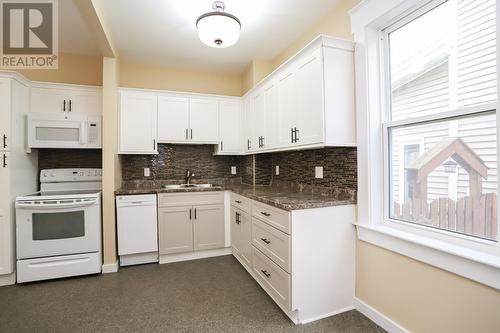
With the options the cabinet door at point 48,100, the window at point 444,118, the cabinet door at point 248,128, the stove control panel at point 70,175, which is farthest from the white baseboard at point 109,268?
the window at point 444,118

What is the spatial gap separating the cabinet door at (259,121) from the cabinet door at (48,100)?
2.31m

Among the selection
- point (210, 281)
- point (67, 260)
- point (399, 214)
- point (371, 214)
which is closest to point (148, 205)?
point (67, 260)

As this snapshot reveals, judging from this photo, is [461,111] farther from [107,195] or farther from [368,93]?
[107,195]

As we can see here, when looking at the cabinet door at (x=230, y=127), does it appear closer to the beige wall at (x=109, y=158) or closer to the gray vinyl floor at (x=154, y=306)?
the beige wall at (x=109, y=158)

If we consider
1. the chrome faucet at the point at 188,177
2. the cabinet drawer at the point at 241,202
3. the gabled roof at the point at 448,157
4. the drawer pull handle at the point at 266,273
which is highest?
the gabled roof at the point at 448,157

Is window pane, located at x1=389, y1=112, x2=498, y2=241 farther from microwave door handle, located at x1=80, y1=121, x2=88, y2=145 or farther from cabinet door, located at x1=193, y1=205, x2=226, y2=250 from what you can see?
microwave door handle, located at x1=80, y1=121, x2=88, y2=145

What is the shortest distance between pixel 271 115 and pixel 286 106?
0.36 m

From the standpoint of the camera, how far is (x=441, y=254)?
1.48 metres

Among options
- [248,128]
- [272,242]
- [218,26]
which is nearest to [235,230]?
[272,242]

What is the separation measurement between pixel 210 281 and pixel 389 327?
1640 mm

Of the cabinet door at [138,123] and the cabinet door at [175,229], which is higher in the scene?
the cabinet door at [138,123]

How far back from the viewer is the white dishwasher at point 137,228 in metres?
3.00

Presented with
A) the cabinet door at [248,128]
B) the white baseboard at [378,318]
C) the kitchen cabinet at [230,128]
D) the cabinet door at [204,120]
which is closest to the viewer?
the white baseboard at [378,318]

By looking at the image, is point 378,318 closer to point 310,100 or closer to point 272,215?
point 272,215
